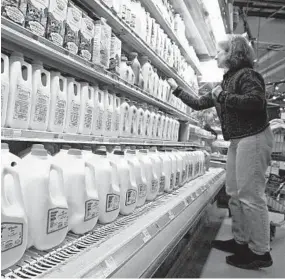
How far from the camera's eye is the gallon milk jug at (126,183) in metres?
1.98

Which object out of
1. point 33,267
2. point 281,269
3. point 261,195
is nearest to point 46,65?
point 33,267

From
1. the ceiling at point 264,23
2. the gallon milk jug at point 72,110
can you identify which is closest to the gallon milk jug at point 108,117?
the gallon milk jug at point 72,110

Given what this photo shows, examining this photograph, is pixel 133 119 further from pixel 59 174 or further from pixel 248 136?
pixel 59 174

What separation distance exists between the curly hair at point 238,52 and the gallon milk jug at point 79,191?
1.70 meters

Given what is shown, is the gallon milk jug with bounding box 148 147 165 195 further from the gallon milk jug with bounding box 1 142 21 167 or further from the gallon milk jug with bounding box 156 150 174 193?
the gallon milk jug with bounding box 1 142 21 167

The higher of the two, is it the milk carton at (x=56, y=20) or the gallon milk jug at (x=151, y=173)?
the milk carton at (x=56, y=20)

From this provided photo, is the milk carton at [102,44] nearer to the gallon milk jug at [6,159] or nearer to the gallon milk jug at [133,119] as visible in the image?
the gallon milk jug at [133,119]

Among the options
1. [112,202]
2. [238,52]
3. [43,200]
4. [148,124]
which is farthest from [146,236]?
[238,52]

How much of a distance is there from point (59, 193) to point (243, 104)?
1.62 meters

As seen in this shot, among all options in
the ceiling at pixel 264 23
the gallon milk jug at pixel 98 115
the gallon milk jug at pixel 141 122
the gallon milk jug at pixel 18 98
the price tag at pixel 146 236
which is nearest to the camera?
the gallon milk jug at pixel 18 98

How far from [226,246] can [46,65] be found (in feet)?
7.47

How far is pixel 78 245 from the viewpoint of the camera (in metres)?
1.52

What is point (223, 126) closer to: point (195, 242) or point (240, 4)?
point (195, 242)

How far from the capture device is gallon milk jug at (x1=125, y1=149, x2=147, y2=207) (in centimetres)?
220
